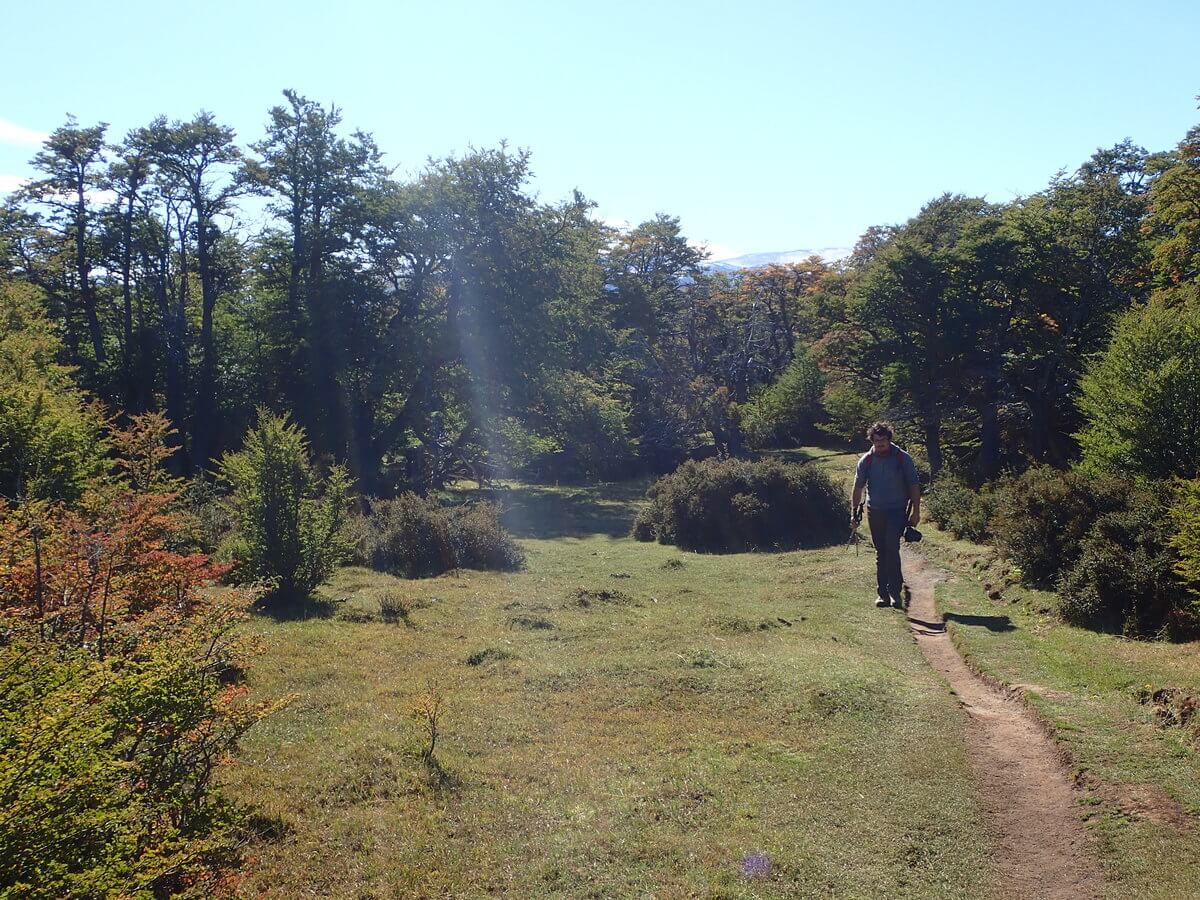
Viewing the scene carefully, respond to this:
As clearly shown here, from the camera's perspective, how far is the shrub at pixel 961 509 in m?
18.5

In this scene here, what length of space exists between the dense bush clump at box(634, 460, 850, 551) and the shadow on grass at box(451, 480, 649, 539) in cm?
358

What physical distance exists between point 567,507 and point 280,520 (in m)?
20.4

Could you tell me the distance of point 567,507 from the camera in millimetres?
34219

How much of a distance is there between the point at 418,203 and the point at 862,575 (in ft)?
81.3

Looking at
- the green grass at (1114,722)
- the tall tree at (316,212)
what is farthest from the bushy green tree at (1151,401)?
the tall tree at (316,212)

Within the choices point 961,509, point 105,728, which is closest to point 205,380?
point 961,509

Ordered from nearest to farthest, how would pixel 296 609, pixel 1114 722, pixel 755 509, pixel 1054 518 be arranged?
pixel 1114 722 → pixel 1054 518 → pixel 296 609 → pixel 755 509

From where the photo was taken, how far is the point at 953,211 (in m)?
34.0

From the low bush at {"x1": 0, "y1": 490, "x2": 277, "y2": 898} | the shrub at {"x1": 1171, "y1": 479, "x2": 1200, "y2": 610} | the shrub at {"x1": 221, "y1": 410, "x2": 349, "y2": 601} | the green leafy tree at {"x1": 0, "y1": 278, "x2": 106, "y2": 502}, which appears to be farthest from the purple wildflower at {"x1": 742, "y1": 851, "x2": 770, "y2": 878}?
the green leafy tree at {"x1": 0, "y1": 278, "x2": 106, "y2": 502}

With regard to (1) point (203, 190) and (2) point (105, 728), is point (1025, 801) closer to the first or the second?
(2) point (105, 728)

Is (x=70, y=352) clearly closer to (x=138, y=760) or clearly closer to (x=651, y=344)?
(x=651, y=344)

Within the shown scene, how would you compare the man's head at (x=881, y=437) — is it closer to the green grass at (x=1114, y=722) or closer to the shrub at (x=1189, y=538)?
the green grass at (x=1114, y=722)

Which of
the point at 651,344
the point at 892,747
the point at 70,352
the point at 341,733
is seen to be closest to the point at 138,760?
the point at 341,733

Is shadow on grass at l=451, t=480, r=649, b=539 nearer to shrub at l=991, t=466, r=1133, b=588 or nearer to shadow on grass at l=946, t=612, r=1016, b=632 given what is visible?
shrub at l=991, t=466, r=1133, b=588
